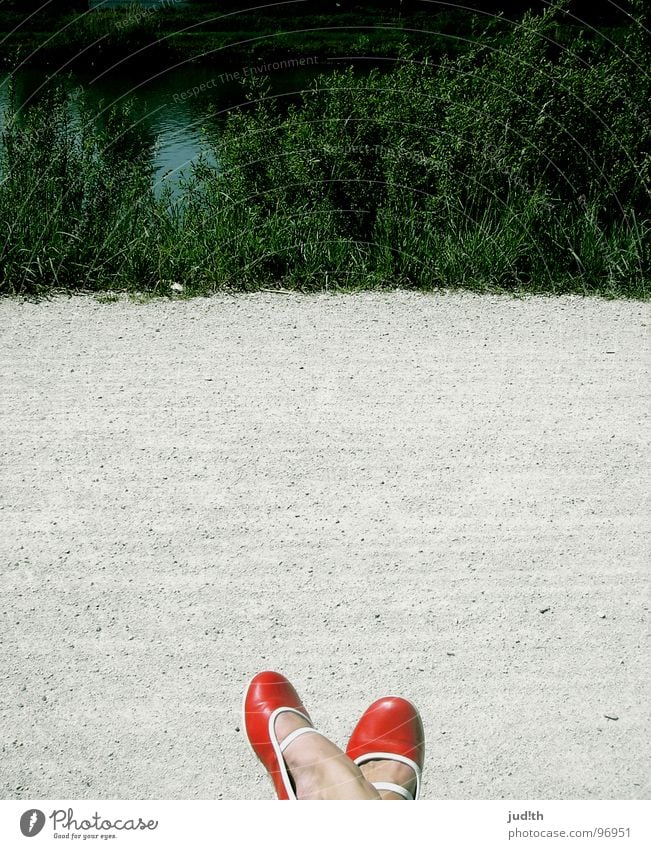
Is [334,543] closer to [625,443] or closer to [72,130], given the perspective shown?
[625,443]

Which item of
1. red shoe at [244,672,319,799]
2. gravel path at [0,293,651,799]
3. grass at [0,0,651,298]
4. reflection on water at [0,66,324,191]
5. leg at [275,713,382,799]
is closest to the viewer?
leg at [275,713,382,799]

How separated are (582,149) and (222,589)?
382 cm

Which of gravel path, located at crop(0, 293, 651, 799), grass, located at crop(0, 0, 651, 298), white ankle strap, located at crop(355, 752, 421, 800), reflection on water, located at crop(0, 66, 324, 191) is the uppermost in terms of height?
reflection on water, located at crop(0, 66, 324, 191)

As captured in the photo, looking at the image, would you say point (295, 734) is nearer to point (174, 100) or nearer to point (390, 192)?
point (390, 192)

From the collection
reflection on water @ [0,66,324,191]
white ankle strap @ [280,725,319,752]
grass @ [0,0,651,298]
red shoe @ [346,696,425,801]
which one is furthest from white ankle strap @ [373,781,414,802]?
reflection on water @ [0,66,324,191]

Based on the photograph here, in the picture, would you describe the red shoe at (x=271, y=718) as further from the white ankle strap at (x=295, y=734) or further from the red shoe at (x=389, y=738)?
the red shoe at (x=389, y=738)

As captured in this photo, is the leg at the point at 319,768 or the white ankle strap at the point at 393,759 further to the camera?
the white ankle strap at the point at 393,759

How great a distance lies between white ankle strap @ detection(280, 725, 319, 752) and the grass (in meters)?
2.92

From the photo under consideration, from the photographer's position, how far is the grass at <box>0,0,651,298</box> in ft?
15.6

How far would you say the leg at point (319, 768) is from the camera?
1.96 metres

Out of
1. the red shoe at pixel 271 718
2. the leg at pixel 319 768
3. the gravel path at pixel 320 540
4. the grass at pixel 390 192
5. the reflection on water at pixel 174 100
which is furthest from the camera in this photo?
the reflection on water at pixel 174 100

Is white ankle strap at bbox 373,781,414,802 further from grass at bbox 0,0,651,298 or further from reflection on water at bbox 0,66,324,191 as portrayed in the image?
reflection on water at bbox 0,66,324,191

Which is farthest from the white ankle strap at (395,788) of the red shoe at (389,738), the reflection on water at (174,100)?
the reflection on water at (174,100)

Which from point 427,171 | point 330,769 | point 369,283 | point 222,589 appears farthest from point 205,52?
point 330,769
